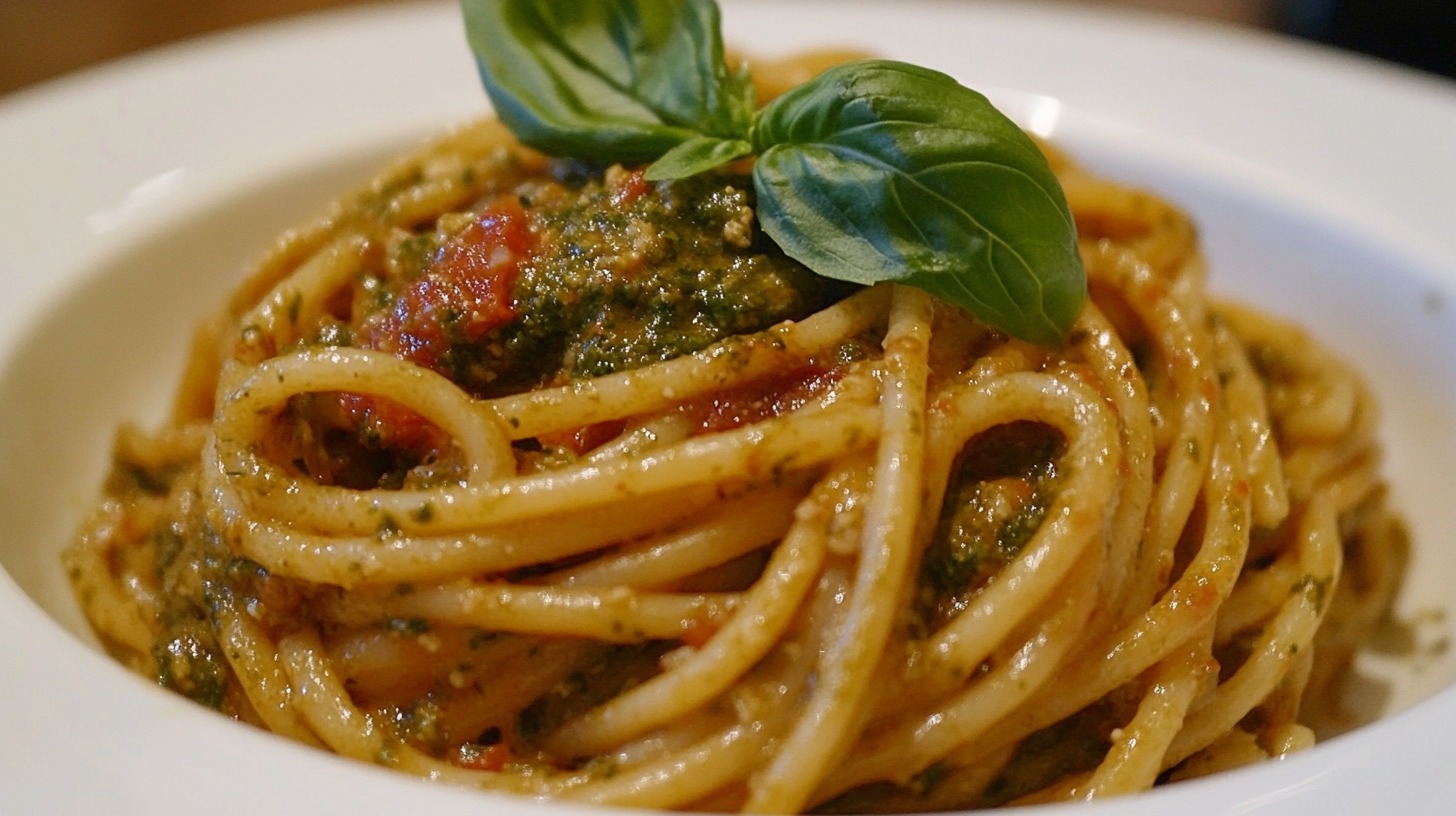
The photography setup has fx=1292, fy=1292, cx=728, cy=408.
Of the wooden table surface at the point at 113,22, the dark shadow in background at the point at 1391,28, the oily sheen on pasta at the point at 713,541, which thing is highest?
the oily sheen on pasta at the point at 713,541

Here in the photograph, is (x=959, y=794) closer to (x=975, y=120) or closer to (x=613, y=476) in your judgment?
(x=613, y=476)

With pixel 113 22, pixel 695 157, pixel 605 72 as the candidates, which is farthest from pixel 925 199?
pixel 113 22

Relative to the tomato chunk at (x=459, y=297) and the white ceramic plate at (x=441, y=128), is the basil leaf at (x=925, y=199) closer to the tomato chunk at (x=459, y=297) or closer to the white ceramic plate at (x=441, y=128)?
the tomato chunk at (x=459, y=297)

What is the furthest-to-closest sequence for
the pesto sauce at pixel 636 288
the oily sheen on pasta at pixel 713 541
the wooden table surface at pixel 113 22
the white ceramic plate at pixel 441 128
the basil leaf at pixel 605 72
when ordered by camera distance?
the wooden table surface at pixel 113 22 < the white ceramic plate at pixel 441 128 < the basil leaf at pixel 605 72 < the pesto sauce at pixel 636 288 < the oily sheen on pasta at pixel 713 541

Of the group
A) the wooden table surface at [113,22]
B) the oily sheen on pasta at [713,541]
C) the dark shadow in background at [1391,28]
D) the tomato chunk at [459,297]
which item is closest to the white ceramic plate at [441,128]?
the oily sheen on pasta at [713,541]

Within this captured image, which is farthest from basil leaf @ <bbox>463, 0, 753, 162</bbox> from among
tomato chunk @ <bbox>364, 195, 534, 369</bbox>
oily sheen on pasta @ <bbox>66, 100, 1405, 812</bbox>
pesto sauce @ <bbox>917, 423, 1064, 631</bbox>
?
pesto sauce @ <bbox>917, 423, 1064, 631</bbox>

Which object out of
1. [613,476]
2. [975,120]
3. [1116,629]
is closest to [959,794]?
[1116,629]

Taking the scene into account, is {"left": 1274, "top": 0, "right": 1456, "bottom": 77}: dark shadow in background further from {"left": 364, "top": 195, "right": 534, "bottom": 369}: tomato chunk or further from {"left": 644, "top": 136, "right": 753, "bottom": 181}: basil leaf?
{"left": 364, "top": 195, "right": 534, "bottom": 369}: tomato chunk
